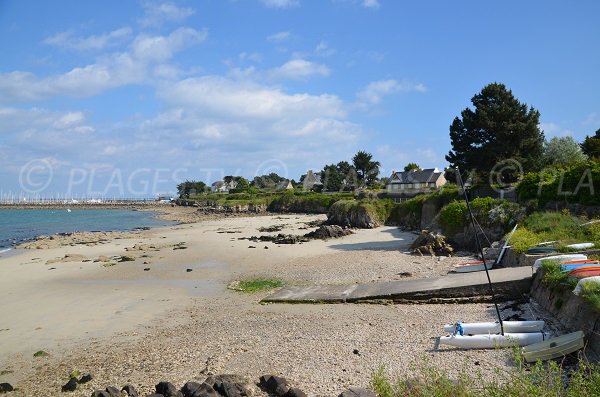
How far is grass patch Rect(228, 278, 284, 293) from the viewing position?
15989 mm

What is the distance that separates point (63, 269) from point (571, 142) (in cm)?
4966

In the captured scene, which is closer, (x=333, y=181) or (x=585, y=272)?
(x=585, y=272)

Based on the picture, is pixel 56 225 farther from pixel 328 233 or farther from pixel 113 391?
pixel 113 391

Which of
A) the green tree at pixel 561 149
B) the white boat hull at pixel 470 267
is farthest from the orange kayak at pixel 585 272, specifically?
the green tree at pixel 561 149

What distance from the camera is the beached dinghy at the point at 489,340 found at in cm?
845

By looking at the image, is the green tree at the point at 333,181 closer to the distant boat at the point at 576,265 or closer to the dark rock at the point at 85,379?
the distant boat at the point at 576,265

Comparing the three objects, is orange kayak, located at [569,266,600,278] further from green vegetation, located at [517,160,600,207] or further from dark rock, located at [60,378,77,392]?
dark rock, located at [60,378,77,392]

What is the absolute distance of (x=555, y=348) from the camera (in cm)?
754

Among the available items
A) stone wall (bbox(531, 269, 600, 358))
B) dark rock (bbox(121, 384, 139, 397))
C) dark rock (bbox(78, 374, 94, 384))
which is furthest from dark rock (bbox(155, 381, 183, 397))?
stone wall (bbox(531, 269, 600, 358))

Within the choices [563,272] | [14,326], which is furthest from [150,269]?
[563,272]

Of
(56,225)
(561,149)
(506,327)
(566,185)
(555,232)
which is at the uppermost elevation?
(561,149)

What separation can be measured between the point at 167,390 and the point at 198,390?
601 mm

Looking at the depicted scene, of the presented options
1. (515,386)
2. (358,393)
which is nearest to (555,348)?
(515,386)

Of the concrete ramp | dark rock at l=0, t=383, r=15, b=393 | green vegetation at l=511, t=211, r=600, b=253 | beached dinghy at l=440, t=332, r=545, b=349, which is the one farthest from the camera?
green vegetation at l=511, t=211, r=600, b=253
